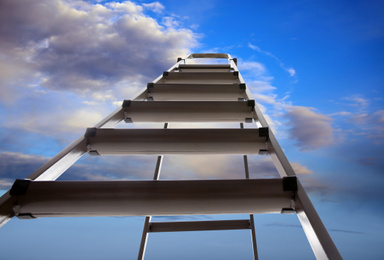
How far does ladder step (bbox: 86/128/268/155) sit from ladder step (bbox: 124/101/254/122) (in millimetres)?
329

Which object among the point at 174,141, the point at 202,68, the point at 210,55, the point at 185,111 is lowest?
the point at 174,141

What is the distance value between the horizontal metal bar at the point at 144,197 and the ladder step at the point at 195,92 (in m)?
1.07

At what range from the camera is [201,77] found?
2.27 meters

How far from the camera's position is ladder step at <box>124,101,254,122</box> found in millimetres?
1484

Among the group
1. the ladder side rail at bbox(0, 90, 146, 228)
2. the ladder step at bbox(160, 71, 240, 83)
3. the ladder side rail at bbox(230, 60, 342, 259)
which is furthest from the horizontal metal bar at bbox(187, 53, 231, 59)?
the ladder side rail at bbox(230, 60, 342, 259)

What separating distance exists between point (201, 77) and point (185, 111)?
85 centimetres

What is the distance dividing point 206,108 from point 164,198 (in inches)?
29.9

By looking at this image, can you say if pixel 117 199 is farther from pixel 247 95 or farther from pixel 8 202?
pixel 247 95

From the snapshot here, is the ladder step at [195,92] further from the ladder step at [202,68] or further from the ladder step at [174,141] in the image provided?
the ladder step at [202,68]

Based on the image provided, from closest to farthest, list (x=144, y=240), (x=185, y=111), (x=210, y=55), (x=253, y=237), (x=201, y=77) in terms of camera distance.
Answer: (x=185, y=111) → (x=144, y=240) → (x=253, y=237) → (x=201, y=77) → (x=210, y=55)

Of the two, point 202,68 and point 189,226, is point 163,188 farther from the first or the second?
point 202,68

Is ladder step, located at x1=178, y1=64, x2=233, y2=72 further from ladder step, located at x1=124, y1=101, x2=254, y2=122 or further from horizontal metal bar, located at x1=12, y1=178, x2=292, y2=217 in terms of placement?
horizontal metal bar, located at x1=12, y1=178, x2=292, y2=217

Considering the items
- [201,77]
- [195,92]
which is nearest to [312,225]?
[195,92]

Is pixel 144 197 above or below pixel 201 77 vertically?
below
